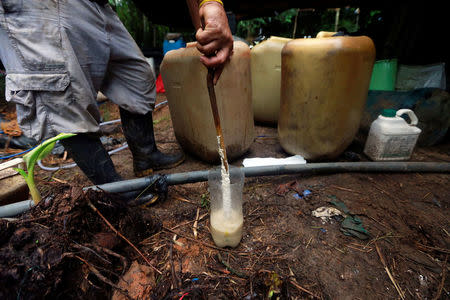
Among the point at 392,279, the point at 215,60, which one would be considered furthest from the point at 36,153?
the point at 392,279

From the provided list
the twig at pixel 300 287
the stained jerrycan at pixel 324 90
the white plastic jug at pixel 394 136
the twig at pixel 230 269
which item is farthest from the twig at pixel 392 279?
the white plastic jug at pixel 394 136

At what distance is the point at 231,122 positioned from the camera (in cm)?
178

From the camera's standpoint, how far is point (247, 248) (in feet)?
3.65

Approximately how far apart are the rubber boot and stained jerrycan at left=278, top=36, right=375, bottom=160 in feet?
4.03

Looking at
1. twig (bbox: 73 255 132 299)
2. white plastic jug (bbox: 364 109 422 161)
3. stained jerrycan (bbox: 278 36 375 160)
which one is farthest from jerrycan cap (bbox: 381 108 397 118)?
twig (bbox: 73 255 132 299)

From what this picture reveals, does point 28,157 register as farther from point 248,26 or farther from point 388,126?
point 248,26

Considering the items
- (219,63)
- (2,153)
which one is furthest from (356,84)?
(2,153)

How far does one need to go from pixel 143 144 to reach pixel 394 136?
2235mm

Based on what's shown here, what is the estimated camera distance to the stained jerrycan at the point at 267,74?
2361 mm

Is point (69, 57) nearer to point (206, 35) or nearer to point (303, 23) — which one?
point (206, 35)

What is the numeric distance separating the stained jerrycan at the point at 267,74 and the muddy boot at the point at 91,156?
193cm

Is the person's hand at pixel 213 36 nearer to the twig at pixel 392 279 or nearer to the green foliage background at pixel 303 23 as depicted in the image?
the twig at pixel 392 279

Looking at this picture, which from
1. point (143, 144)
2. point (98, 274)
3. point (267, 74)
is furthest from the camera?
point (267, 74)

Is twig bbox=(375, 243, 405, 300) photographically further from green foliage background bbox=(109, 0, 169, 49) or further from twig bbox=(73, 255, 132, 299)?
green foliage background bbox=(109, 0, 169, 49)
